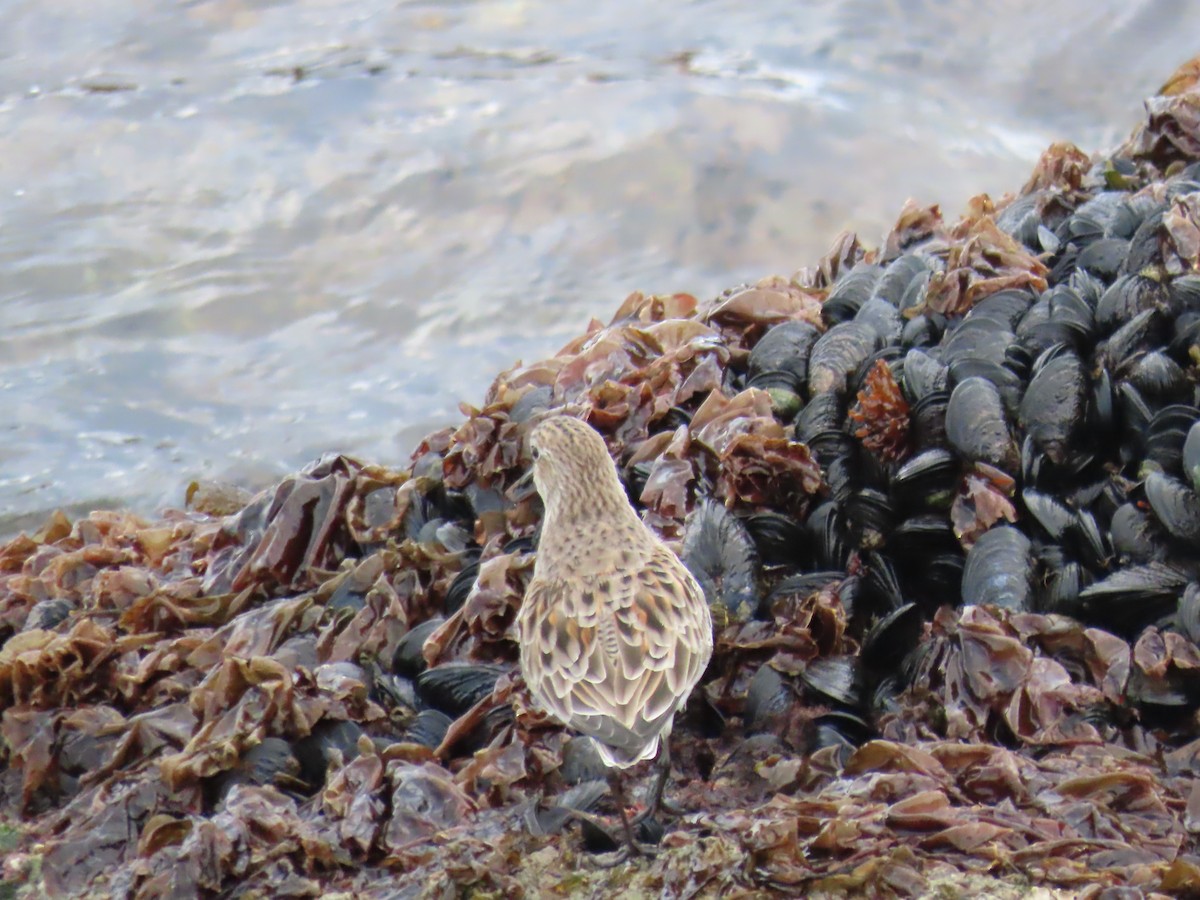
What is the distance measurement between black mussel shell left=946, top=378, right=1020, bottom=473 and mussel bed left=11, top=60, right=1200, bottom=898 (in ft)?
0.04

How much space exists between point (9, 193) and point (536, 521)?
750cm

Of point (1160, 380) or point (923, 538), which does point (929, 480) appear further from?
point (1160, 380)

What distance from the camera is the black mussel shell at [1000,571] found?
3.80m

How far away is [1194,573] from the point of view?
372 centimetres

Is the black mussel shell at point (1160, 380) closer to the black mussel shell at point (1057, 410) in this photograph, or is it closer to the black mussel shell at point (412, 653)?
the black mussel shell at point (1057, 410)

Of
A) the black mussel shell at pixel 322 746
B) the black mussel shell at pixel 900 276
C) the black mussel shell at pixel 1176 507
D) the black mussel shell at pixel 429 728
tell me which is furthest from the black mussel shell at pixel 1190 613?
the black mussel shell at pixel 322 746

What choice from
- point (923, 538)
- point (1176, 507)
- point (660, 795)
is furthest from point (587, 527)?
point (1176, 507)

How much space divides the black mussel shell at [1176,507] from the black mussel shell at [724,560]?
1184 mm

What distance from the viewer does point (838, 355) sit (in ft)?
15.3

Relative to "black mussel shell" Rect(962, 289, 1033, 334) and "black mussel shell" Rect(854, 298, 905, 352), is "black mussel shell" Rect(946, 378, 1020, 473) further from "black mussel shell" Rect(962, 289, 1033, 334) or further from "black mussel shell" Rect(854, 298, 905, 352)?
"black mussel shell" Rect(854, 298, 905, 352)

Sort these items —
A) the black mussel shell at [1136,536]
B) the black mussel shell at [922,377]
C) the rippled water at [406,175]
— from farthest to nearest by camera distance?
the rippled water at [406,175] → the black mussel shell at [922,377] → the black mussel shell at [1136,536]

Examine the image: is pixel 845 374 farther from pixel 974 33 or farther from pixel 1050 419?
pixel 974 33

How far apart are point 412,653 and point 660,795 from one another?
111 centimetres

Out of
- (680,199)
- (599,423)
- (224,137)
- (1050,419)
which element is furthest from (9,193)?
(1050,419)
